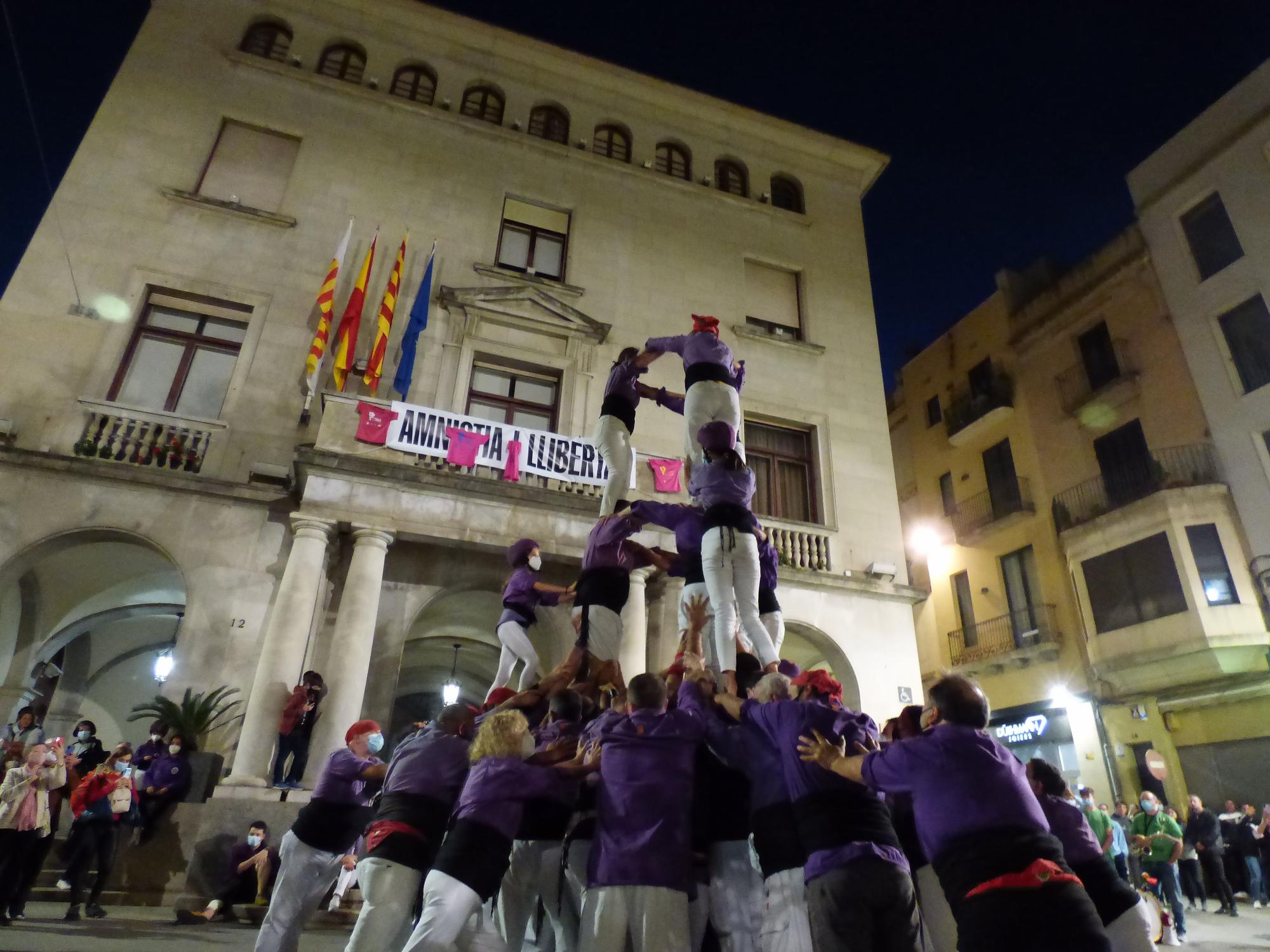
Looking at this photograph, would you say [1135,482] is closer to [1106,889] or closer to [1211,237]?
[1211,237]

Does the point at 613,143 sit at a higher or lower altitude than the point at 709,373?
higher

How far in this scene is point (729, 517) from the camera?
6426mm

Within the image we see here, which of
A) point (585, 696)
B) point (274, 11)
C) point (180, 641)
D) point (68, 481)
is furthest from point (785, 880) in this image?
point (274, 11)

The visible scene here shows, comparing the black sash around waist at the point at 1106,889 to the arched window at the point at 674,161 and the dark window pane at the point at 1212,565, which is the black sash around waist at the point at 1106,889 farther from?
the arched window at the point at 674,161

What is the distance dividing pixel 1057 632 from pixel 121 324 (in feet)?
Result: 74.4

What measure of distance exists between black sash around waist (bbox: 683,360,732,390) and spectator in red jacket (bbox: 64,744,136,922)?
672 centimetres

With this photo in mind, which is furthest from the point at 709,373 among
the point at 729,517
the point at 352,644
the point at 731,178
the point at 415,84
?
the point at 731,178

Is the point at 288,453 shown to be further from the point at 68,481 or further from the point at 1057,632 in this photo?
the point at 1057,632

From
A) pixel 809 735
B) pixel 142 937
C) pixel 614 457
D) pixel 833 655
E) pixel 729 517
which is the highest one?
pixel 614 457

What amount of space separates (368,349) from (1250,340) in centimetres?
2018

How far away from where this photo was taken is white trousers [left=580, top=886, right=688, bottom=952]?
3.53m

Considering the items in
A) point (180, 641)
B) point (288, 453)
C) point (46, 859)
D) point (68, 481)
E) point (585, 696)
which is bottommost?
point (46, 859)

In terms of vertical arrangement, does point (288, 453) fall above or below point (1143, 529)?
below

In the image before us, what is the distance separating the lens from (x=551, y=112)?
1872 centimetres
